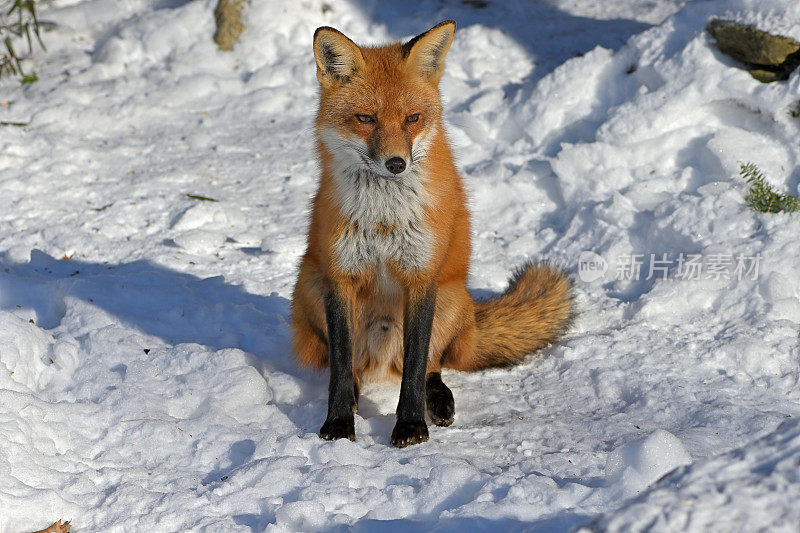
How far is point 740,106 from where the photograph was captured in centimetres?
509

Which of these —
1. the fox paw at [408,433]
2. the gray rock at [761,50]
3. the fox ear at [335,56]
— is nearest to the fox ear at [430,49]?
the fox ear at [335,56]

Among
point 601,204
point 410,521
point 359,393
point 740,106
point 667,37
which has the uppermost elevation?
point 667,37

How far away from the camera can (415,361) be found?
3.28 metres

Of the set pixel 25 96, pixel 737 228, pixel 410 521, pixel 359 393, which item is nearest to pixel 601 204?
pixel 737 228

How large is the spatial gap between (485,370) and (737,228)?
1768 millimetres

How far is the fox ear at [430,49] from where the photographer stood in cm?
318

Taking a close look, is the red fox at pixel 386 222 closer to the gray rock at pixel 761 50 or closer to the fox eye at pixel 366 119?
the fox eye at pixel 366 119

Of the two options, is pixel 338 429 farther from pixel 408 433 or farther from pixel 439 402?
pixel 439 402

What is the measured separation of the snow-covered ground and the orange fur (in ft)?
0.63

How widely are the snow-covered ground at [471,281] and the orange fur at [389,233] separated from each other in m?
0.19

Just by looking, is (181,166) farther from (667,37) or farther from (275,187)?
(667,37)

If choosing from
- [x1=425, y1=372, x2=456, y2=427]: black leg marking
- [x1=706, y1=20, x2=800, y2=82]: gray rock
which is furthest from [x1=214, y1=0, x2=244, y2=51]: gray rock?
[x1=425, y1=372, x2=456, y2=427]: black leg marking

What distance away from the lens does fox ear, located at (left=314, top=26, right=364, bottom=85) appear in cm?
309

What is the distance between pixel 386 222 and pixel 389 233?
0.05 meters
